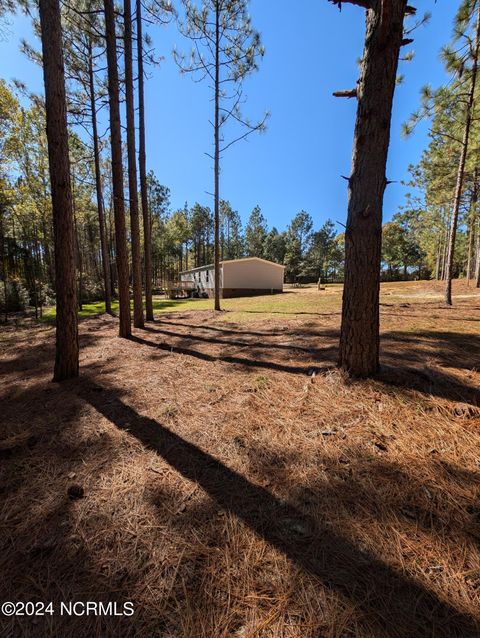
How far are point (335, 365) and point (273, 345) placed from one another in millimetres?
1718

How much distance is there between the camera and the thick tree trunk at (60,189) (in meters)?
3.32

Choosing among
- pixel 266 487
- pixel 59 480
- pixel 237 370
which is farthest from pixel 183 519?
pixel 237 370

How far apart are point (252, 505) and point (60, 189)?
4153 millimetres

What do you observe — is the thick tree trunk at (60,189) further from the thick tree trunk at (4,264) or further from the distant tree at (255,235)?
the distant tree at (255,235)

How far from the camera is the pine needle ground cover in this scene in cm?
109

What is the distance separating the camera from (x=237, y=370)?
3820 millimetres

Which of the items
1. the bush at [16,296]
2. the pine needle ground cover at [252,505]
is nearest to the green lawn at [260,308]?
the bush at [16,296]

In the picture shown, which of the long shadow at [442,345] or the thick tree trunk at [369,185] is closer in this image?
the thick tree trunk at [369,185]

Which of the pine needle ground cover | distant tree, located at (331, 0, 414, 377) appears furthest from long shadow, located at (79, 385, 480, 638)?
distant tree, located at (331, 0, 414, 377)

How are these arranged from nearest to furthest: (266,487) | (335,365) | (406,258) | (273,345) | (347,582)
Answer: (347,582)
(266,487)
(335,365)
(273,345)
(406,258)

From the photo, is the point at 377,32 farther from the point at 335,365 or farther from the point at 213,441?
the point at 213,441

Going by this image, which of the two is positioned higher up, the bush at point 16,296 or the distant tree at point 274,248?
the distant tree at point 274,248

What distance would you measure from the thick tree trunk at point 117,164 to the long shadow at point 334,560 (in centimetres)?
502

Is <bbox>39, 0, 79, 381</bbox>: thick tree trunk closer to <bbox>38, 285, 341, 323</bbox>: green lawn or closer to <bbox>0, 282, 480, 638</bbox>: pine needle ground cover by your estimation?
<bbox>0, 282, 480, 638</bbox>: pine needle ground cover
